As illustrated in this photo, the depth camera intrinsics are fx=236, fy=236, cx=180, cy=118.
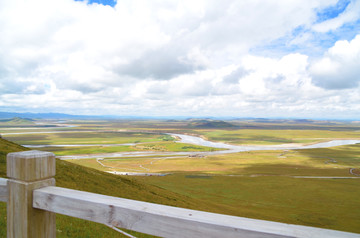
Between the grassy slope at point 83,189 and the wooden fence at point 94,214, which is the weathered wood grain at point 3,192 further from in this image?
the grassy slope at point 83,189

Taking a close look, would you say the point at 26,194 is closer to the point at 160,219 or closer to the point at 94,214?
the point at 94,214

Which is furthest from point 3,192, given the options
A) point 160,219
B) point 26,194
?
point 160,219

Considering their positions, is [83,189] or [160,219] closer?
[160,219]

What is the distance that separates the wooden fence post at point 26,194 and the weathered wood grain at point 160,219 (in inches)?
4.7

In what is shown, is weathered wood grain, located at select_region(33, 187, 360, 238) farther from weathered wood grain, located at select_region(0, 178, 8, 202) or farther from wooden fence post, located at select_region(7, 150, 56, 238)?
weathered wood grain, located at select_region(0, 178, 8, 202)

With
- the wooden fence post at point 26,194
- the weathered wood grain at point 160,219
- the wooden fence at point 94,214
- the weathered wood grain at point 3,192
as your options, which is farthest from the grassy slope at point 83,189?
the weathered wood grain at point 160,219

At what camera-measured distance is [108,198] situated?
9.48 feet

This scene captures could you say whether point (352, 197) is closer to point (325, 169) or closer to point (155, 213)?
point (325, 169)

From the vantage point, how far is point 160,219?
2475 millimetres

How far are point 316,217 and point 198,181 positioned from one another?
31.2 m

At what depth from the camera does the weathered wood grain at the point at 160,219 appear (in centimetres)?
217

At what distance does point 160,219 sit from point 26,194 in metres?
1.77

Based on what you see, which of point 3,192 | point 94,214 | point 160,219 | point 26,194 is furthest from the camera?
point 3,192

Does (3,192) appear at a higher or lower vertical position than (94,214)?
higher
